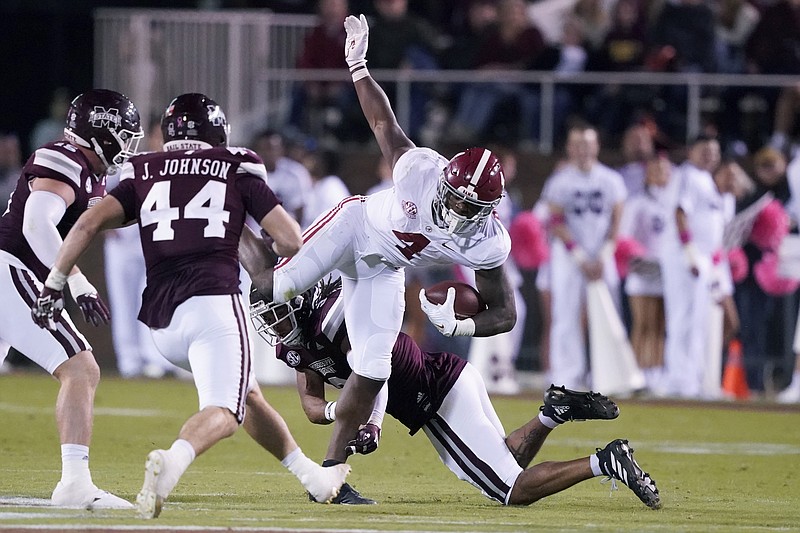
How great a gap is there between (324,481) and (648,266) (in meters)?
8.04

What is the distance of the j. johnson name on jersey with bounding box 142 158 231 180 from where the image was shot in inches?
255

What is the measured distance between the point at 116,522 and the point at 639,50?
1103 cm

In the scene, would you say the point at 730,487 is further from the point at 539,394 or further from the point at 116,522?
Result: the point at 539,394

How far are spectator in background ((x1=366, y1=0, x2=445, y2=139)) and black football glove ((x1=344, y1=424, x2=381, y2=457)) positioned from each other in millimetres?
9228

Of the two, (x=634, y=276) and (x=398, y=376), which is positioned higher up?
(x=398, y=376)

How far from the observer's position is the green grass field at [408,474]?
21.1ft

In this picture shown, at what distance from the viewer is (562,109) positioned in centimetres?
1614

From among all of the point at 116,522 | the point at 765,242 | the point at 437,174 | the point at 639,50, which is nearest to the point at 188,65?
the point at 639,50

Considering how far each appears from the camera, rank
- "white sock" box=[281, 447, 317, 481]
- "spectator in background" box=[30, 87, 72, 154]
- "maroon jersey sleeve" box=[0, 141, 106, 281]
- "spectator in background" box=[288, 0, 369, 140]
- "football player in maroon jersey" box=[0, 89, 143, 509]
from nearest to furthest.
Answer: "football player in maroon jersey" box=[0, 89, 143, 509]
"white sock" box=[281, 447, 317, 481]
"maroon jersey sleeve" box=[0, 141, 106, 281]
"spectator in background" box=[288, 0, 369, 140]
"spectator in background" box=[30, 87, 72, 154]

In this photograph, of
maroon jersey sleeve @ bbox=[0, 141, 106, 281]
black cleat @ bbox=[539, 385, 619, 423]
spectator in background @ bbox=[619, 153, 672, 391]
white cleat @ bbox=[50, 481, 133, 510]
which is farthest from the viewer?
spectator in background @ bbox=[619, 153, 672, 391]

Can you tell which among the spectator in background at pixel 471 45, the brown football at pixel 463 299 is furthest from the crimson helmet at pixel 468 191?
the spectator in background at pixel 471 45

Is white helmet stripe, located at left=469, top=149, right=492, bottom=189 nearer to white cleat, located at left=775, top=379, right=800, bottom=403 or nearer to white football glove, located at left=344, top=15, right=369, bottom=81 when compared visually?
white football glove, located at left=344, top=15, right=369, bottom=81

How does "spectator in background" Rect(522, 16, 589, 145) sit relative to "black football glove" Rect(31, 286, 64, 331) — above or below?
below

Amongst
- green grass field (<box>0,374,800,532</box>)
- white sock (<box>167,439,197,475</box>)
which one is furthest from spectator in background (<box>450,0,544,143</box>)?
white sock (<box>167,439,197,475</box>)
